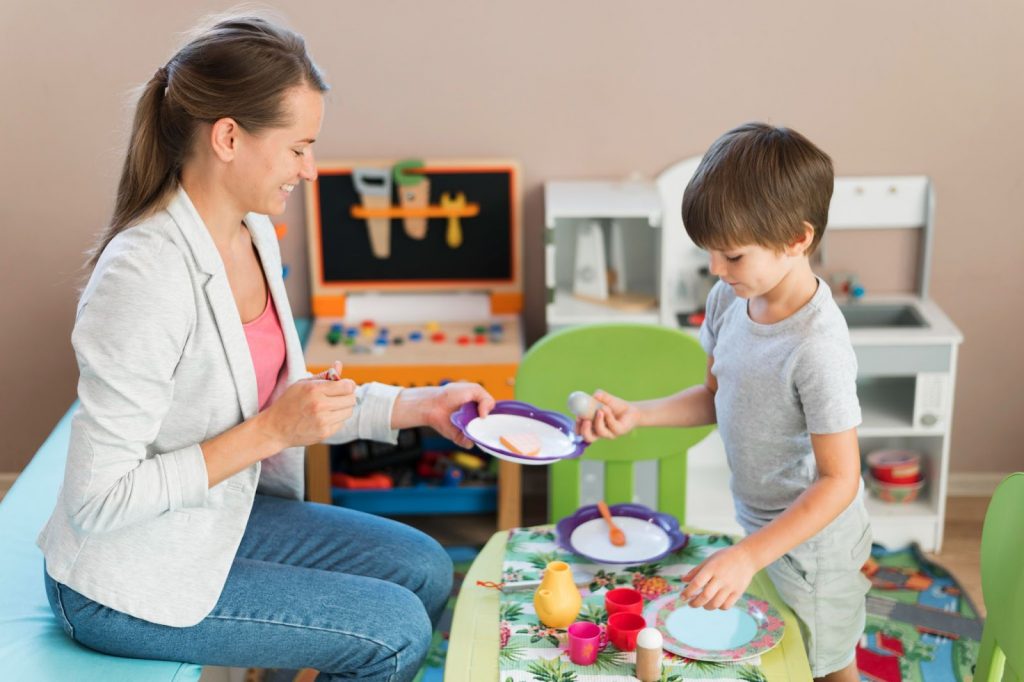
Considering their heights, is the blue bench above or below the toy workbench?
below

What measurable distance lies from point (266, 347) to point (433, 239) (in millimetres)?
1178

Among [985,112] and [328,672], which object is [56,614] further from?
[985,112]

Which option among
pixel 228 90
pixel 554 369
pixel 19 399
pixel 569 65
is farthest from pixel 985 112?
pixel 19 399

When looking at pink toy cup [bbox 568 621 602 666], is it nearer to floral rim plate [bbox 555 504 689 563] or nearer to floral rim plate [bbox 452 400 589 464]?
floral rim plate [bbox 555 504 689 563]

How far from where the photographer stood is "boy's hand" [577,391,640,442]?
1688 mm

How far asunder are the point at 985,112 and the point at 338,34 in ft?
5.24

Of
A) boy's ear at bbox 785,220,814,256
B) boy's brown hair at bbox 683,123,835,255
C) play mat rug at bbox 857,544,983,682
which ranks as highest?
boy's brown hair at bbox 683,123,835,255

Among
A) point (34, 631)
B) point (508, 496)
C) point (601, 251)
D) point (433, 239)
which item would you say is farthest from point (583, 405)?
point (433, 239)

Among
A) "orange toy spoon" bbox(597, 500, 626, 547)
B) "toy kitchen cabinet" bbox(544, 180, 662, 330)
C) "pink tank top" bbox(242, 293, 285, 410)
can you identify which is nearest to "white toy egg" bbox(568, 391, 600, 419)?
"orange toy spoon" bbox(597, 500, 626, 547)

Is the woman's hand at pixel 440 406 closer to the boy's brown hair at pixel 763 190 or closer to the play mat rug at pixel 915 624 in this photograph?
the boy's brown hair at pixel 763 190

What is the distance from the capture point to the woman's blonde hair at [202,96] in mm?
1524

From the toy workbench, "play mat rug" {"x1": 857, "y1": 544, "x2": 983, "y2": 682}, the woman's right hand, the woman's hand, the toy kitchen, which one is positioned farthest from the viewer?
the toy workbench

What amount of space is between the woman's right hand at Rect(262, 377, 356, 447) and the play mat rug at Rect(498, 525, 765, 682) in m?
0.32

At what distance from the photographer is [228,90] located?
152 cm
